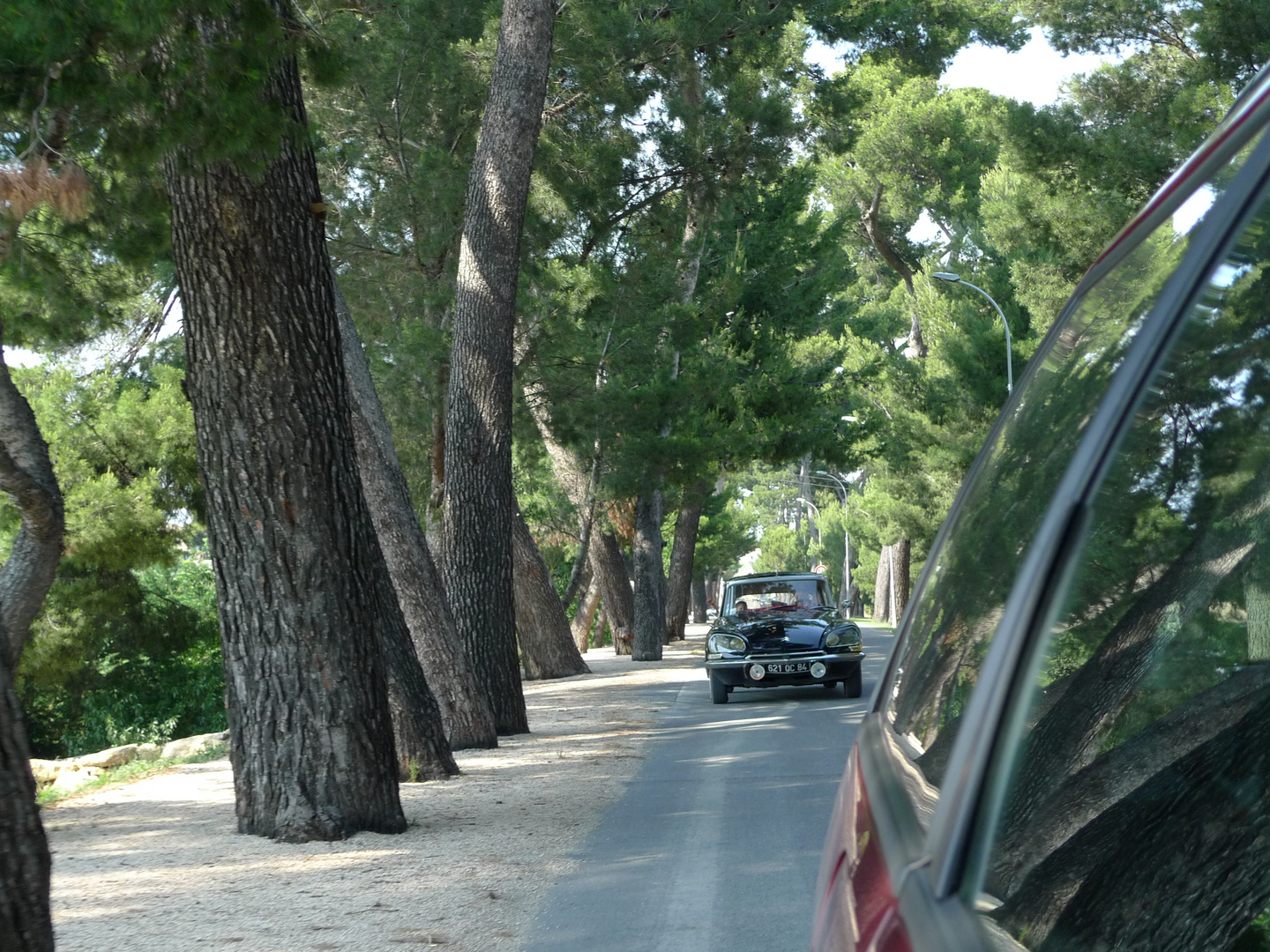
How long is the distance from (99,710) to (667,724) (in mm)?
13715

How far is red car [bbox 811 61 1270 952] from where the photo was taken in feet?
3.92

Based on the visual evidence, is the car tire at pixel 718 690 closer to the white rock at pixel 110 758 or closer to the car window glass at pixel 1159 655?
the white rock at pixel 110 758

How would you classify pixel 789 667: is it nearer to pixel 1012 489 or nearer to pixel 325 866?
pixel 325 866

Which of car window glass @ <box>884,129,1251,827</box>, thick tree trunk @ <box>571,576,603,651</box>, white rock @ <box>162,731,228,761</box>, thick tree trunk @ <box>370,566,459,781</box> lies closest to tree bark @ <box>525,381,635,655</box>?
thick tree trunk @ <box>571,576,603,651</box>

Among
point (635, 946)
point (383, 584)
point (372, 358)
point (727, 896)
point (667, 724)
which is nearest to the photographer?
point (635, 946)

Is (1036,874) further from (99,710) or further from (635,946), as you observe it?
(99,710)

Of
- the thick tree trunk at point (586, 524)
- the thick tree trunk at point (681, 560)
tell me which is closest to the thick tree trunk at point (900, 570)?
the thick tree trunk at point (681, 560)

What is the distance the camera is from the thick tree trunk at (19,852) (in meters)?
3.88

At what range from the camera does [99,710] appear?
23656mm

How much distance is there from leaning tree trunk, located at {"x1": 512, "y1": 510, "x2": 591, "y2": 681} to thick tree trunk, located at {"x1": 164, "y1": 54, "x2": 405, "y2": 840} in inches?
519

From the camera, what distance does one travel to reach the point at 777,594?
57.5ft

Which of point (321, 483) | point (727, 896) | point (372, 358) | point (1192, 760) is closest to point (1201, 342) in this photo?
point (1192, 760)

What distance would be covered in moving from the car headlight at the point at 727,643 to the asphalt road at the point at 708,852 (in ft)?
11.3

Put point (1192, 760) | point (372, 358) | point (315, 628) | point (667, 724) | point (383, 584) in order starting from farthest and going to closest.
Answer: point (372, 358) → point (667, 724) → point (383, 584) → point (315, 628) → point (1192, 760)
